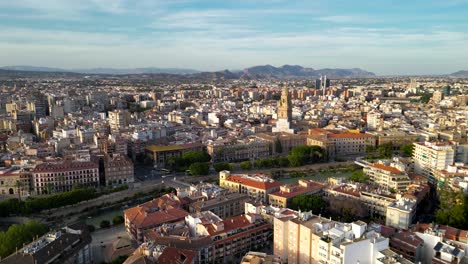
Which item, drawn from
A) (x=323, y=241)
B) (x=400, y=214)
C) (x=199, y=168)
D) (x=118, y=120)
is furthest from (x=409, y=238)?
(x=118, y=120)

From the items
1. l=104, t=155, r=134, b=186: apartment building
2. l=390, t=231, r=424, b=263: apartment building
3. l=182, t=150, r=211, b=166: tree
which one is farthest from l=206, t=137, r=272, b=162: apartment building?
l=390, t=231, r=424, b=263: apartment building

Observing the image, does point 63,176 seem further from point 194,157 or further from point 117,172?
point 194,157

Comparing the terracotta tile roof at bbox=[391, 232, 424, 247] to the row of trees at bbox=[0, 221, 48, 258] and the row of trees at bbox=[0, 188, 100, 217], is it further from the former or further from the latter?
the row of trees at bbox=[0, 188, 100, 217]

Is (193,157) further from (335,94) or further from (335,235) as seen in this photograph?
(335,94)

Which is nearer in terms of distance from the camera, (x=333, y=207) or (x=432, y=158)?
(x=333, y=207)

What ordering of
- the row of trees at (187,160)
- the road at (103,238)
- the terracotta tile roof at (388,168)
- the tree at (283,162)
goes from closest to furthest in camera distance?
the road at (103,238) < the terracotta tile roof at (388,168) < the row of trees at (187,160) < the tree at (283,162)

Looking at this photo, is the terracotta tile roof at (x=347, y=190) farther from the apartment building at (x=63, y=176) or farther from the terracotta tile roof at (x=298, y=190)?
the apartment building at (x=63, y=176)

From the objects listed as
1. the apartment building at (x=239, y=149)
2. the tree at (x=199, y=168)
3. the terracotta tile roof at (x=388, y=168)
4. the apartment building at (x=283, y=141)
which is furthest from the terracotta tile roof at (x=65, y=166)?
the terracotta tile roof at (x=388, y=168)
